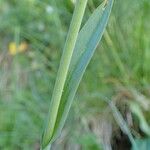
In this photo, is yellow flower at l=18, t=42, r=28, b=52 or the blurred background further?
yellow flower at l=18, t=42, r=28, b=52

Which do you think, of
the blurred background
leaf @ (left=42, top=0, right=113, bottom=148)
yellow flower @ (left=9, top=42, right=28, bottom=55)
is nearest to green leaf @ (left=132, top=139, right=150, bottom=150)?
the blurred background

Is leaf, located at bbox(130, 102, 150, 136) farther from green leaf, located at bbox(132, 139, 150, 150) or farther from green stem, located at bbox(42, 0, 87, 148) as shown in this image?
green stem, located at bbox(42, 0, 87, 148)

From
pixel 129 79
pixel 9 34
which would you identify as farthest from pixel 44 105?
pixel 9 34

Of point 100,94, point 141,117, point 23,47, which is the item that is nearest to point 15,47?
point 23,47

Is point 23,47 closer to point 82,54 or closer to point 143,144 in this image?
point 143,144

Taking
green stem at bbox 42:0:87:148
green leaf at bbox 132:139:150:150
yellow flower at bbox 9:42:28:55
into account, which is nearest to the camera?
green stem at bbox 42:0:87:148

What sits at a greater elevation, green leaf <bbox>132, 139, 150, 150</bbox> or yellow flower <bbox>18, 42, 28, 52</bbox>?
yellow flower <bbox>18, 42, 28, 52</bbox>
